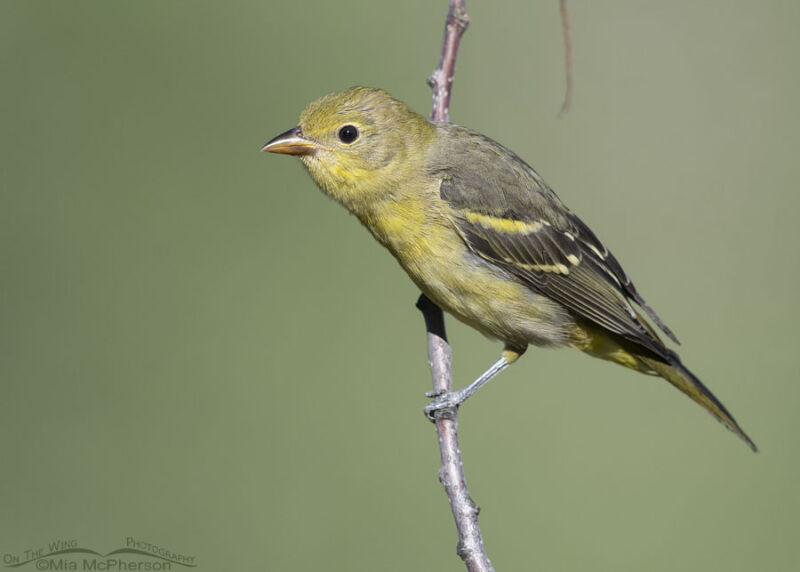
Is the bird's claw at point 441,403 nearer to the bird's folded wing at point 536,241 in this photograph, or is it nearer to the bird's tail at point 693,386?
the bird's folded wing at point 536,241

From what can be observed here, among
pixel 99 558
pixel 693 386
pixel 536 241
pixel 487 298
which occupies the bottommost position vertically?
pixel 693 386

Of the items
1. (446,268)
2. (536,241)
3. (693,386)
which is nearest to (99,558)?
(446,268)

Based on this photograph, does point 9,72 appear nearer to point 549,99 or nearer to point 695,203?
point 549,99

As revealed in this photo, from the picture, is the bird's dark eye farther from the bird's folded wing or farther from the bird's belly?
the bird's belly

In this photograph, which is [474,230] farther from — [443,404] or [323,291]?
[323,291]

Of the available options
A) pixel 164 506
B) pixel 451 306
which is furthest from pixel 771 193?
pixel 164 506

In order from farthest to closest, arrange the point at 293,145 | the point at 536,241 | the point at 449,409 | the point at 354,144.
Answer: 1. the point at 536,241
2. the point at 354,144
3. the point at 293,145
4. the point at 449,409

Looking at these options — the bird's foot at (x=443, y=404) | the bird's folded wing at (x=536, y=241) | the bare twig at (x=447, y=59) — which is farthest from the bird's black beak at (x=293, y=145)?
the bird's foot at (x=443, y=404)

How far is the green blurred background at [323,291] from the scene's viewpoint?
6402mm

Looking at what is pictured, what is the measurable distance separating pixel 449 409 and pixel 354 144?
4.66 ft

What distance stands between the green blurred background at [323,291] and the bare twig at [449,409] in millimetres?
1838

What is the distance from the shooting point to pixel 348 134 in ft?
15.6

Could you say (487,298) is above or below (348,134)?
below

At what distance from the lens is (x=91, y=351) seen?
6.93m
